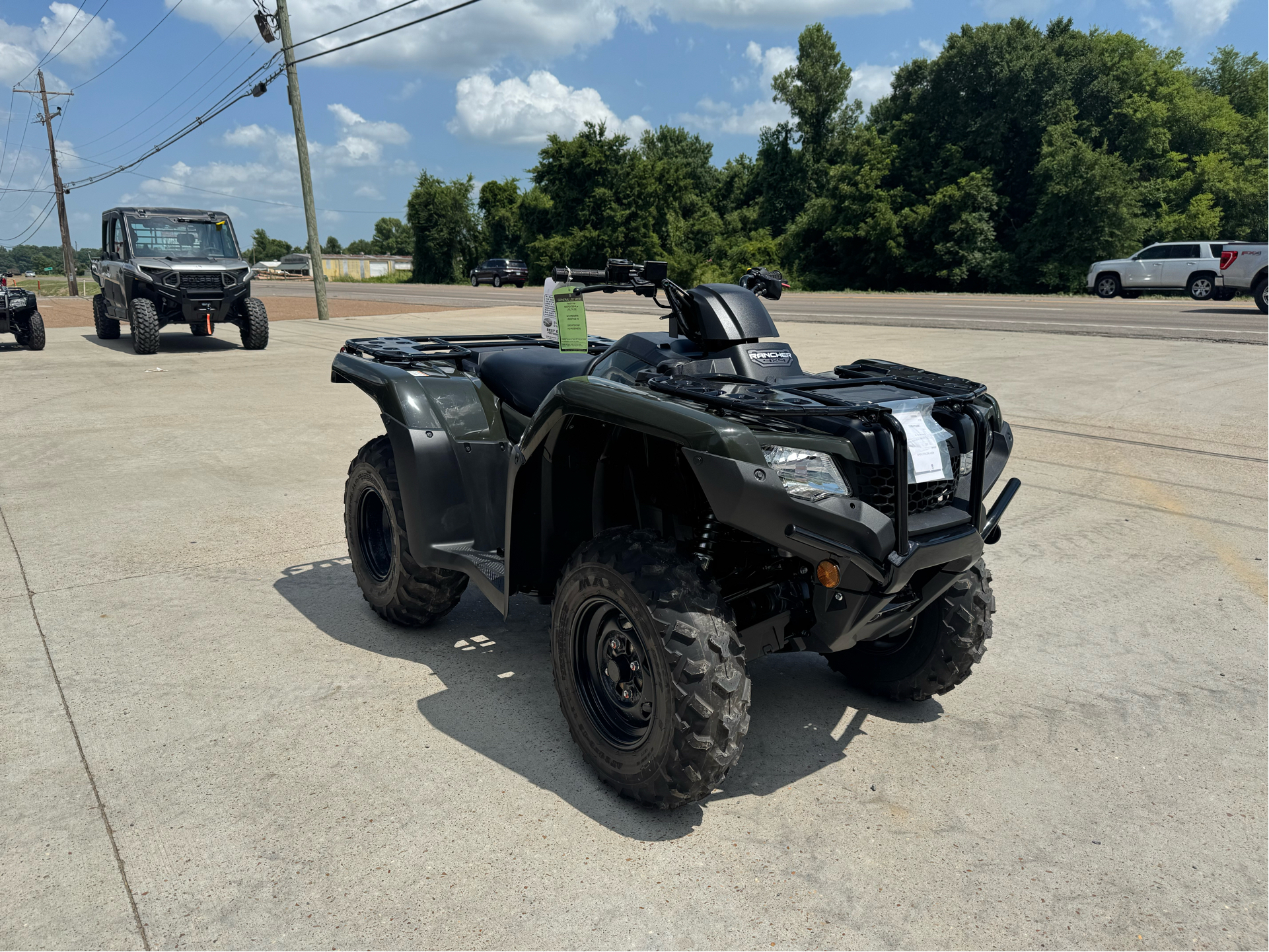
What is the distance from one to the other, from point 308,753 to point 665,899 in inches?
55.5

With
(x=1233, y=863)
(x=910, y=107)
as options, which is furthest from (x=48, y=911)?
(x=910, y=107)

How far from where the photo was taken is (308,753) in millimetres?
3125

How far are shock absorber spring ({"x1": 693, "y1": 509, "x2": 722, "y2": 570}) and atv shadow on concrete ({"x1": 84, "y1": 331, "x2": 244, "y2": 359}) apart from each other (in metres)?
14.9

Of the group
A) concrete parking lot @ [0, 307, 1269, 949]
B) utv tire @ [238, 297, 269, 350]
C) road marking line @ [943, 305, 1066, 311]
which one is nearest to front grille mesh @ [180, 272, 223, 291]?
utv tire @ [238, 297, 269, 350]

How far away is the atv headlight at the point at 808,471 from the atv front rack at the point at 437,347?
164 centimetres

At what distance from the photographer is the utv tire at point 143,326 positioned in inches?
589

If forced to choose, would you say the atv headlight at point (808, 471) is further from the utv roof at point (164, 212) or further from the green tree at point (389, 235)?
the green tree at point (389, 235)

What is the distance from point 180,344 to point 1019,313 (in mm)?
18754

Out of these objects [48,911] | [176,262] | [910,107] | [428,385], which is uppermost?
[910,107]

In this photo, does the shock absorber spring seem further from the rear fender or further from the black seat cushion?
the rear fender

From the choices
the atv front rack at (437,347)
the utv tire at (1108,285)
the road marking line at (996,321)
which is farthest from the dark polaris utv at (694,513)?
the utv tire at (1108,285)

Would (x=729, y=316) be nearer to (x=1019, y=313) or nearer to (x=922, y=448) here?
(x=922, y=448)

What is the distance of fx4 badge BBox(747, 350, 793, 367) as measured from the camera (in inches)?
124

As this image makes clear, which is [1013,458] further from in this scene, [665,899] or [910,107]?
[910,107]
